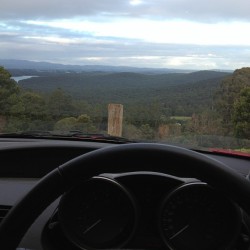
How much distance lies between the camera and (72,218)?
2.03 meters

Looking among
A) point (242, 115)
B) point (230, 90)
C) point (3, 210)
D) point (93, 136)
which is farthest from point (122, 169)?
point (230, 90)

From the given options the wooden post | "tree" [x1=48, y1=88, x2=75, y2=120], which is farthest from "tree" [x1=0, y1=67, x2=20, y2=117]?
the wooden post

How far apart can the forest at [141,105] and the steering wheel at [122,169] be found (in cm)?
293

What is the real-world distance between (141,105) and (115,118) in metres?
1.16

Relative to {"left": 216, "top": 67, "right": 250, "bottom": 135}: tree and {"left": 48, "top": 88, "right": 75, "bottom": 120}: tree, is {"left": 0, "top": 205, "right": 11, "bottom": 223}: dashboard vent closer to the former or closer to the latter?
{"left": 48, "top": 88, "right": 75, "bottom": 120}: tree

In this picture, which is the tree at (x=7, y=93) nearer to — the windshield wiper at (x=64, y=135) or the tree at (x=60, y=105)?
the tree at (x=60, y=105)

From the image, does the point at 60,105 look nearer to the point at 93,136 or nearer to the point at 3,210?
the point at 93,136

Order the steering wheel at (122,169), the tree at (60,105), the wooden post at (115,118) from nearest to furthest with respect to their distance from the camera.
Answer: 1. the steering wheel at (122,169)
2. the tree at (60,105)
3. the wooden post at (115,118)

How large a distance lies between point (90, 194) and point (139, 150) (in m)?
0.57

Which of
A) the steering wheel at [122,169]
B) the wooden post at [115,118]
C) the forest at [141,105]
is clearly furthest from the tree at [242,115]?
the steering wheel at [122,169]

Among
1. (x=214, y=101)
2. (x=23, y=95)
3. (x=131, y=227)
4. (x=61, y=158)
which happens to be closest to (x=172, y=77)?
(x=214, y=101)

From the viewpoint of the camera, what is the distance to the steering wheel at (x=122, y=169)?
57.3 inches

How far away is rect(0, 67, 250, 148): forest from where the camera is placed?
5996 millimetres

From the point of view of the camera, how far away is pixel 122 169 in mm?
1506
